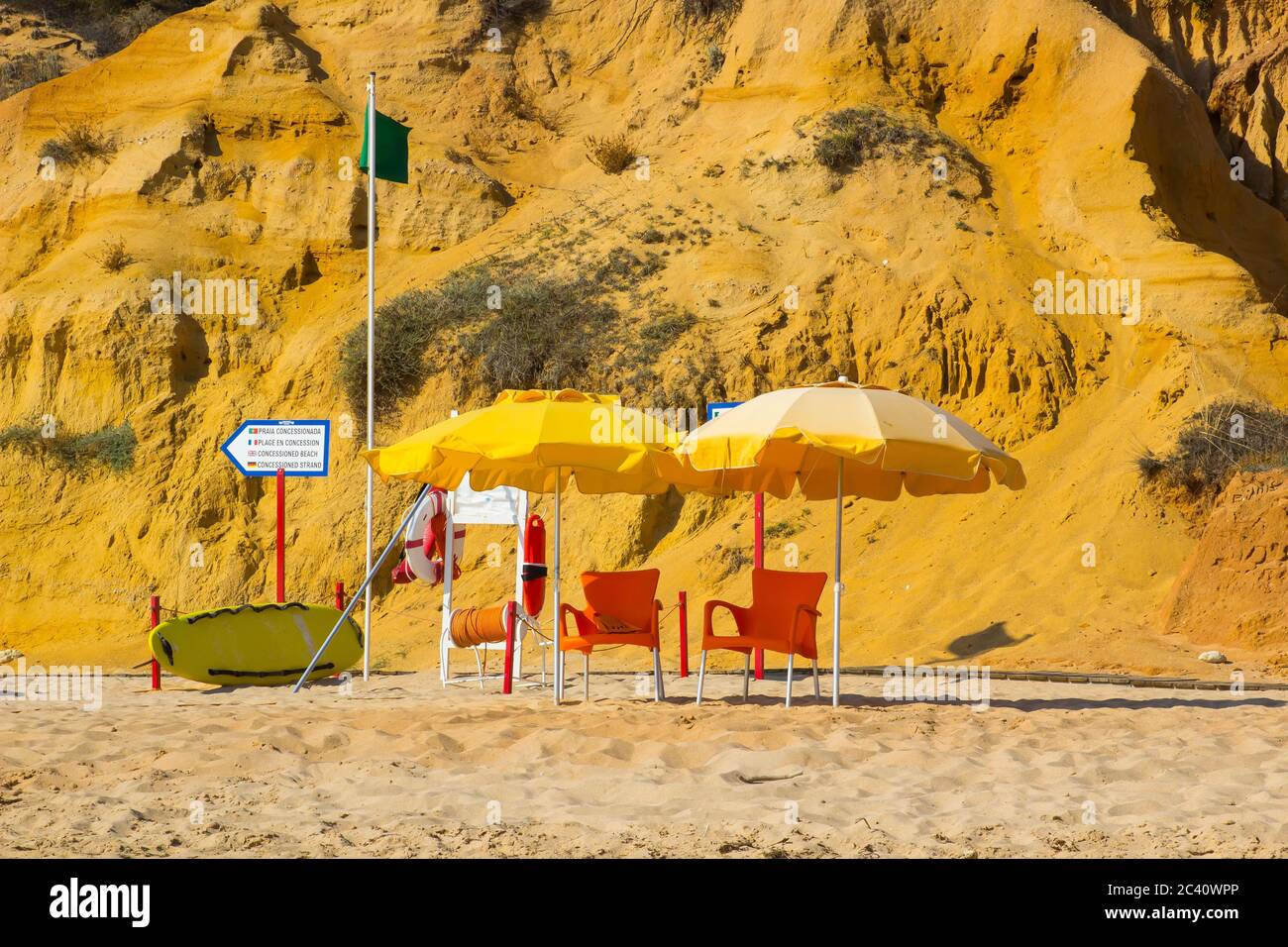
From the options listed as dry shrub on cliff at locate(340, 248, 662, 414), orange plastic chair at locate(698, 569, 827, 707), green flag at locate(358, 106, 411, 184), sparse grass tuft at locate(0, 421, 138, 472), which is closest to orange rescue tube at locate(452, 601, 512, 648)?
orange plastic chair at locate(698, 569, 827, 707)

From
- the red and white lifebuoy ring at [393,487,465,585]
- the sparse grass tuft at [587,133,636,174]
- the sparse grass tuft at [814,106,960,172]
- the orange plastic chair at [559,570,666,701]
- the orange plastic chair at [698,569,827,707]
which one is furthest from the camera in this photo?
the sparse grass tuft at [587,133,636,174]

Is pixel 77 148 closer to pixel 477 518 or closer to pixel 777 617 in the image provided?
pixel 477 518

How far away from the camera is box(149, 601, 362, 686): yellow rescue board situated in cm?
1286

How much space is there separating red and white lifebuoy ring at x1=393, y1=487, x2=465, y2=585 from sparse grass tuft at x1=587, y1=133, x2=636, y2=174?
14500mm

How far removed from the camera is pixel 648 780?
7.46 meters

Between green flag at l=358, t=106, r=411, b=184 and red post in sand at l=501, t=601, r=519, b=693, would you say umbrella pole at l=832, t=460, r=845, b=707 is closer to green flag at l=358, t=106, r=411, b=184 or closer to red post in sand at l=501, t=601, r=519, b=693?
red post in sand at l=501, t=601, r=519, b=693

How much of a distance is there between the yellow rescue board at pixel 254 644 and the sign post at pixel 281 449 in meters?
0.75

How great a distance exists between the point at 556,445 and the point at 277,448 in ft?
16.7

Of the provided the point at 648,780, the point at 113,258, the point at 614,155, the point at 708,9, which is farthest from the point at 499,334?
the point at 648,780

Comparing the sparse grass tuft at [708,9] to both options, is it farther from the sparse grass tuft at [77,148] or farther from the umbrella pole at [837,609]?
the umbrella pole at [837,609]

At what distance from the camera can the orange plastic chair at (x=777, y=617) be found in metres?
10.4

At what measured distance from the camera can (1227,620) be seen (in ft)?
46.3

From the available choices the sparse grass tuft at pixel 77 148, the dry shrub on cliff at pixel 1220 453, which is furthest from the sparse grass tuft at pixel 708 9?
the dry shrub on cliff at pixel 1220 453

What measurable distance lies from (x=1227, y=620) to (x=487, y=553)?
35.4 ft
